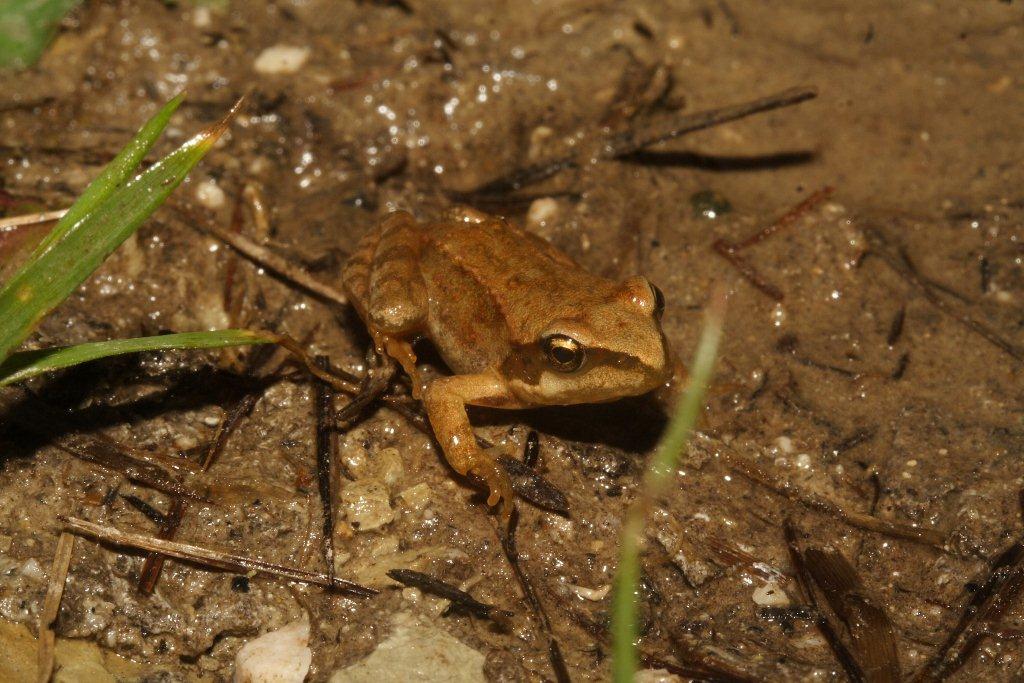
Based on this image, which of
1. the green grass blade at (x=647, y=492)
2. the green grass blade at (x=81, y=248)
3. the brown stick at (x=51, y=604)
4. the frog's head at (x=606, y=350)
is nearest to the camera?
the green grass blade at (x=647, y=492)

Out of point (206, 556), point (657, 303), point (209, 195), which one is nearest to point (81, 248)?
point (206, 556)

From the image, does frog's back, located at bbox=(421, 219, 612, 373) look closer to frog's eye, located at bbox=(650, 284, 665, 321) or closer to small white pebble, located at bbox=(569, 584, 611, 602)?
frog's eye, located at bbox=(650, 284, 665, 321)

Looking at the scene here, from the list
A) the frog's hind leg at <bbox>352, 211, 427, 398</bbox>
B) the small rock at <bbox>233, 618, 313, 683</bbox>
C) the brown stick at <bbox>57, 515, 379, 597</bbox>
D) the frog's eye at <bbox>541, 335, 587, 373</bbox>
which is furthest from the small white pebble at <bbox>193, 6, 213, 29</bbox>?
the small rock at <bbox>233, 618, 313, 683</bbox>

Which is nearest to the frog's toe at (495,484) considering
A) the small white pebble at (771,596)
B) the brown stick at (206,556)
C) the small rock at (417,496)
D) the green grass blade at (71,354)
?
the small rock at (417,496)

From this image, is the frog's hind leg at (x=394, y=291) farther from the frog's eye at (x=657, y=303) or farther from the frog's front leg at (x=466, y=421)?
the frog's eye at (x=657, y=303)

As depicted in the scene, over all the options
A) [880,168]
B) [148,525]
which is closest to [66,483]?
[148,525]
